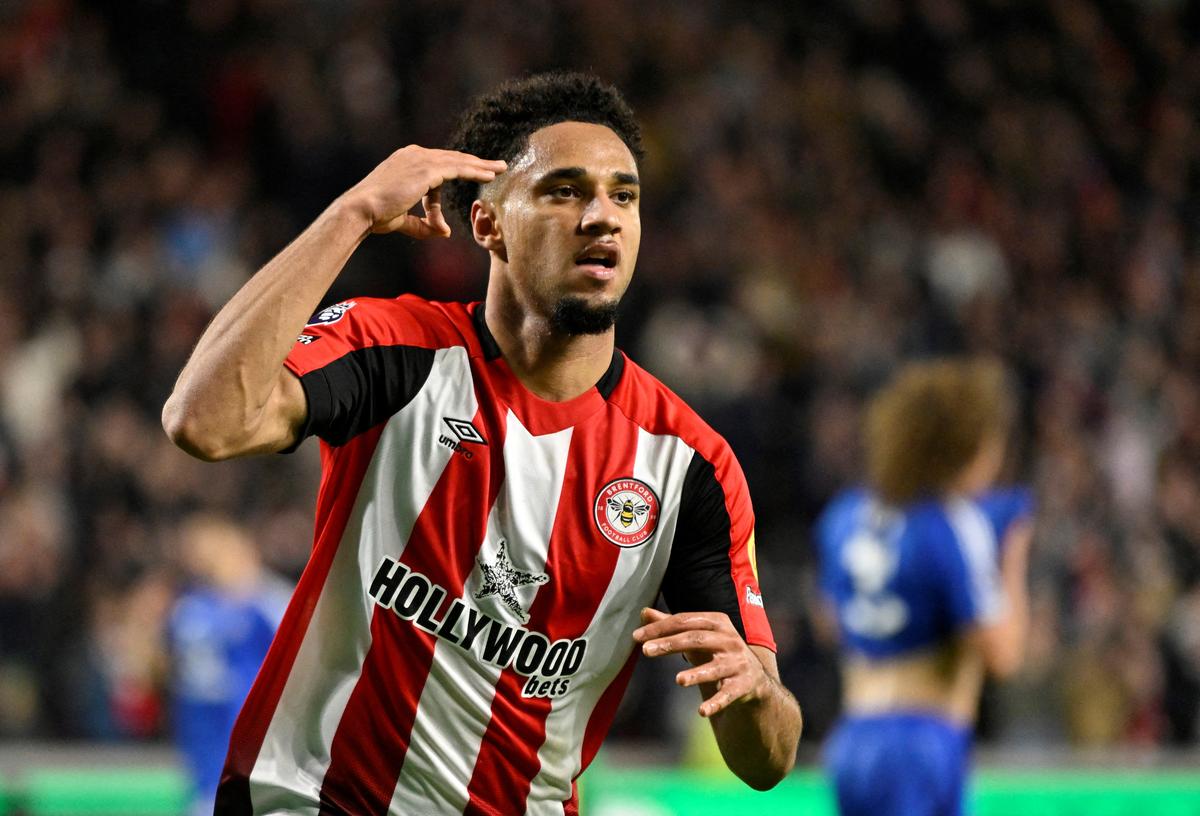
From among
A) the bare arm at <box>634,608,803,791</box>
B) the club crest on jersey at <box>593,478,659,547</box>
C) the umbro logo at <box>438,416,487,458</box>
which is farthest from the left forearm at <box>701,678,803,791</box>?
the umbro logo at <box>438,416,487,458</box>

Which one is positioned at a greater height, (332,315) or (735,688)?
(332,315)

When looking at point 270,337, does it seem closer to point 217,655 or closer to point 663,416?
point 663,416

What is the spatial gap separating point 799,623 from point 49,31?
7163 millimetres

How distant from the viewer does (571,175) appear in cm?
333

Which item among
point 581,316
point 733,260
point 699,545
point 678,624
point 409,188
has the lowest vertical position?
point 678,624

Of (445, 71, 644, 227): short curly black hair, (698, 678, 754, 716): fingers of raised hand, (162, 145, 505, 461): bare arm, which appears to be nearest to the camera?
(162, 145, 505, 461): bare arm

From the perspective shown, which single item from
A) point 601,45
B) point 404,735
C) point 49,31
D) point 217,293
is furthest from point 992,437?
point 49,31

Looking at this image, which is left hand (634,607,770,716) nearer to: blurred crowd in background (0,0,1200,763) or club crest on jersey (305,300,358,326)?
club crest on jersey (305,300,358,326)

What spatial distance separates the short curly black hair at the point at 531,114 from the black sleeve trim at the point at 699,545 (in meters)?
0.76

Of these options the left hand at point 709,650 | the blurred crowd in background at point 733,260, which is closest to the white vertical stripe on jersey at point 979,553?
the left hand at point 709,650

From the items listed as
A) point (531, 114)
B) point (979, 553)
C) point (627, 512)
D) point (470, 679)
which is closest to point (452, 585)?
point (470, 679)

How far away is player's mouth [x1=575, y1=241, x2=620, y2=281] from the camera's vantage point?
3.27 metres

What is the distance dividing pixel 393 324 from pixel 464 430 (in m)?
0.25

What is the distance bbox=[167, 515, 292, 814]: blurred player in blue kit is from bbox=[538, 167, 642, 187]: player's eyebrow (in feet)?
21.1
